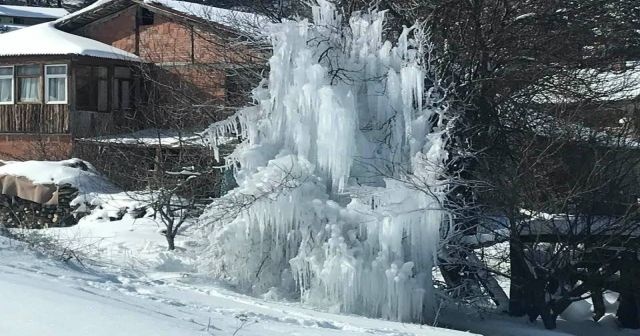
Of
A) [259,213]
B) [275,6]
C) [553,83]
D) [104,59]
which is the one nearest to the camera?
[259,213]

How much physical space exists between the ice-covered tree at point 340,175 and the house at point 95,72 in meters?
11.7

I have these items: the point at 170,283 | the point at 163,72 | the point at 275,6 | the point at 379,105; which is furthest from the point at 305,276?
the point at 163,72

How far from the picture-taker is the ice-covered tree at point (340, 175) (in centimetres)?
1202

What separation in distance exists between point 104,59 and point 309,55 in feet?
52.6

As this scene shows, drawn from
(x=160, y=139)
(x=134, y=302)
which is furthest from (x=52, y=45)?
(x=134, y=302)

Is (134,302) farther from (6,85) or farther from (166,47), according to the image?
(6,85)

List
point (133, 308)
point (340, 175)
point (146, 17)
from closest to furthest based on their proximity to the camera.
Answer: point (133, 308)
point (340, 175)
point (146, 17)

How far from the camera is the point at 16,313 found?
20.5 feet

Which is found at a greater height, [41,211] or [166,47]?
[166,47]

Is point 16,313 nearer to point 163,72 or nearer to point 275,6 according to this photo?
point 275,6

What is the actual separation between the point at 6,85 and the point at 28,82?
1057mm

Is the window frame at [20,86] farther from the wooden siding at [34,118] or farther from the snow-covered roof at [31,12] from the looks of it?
the snow-covered roof at [31,12]

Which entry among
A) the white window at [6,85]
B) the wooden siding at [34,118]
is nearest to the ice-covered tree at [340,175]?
the wooden siding at [34,118]

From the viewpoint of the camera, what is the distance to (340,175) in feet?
40.6
